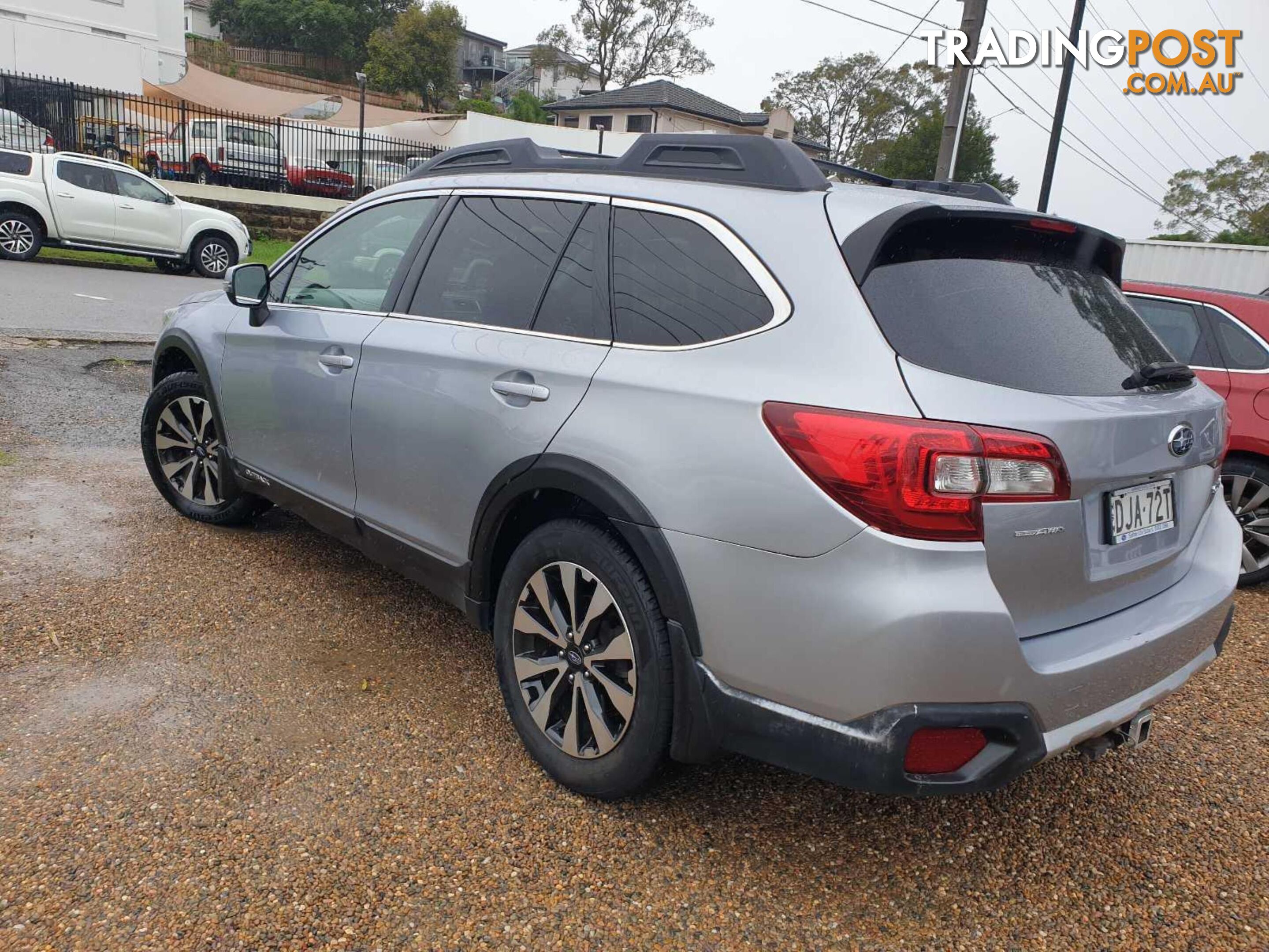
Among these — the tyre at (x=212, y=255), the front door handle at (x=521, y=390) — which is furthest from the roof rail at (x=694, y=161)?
the tyre at (x=212, y=255)

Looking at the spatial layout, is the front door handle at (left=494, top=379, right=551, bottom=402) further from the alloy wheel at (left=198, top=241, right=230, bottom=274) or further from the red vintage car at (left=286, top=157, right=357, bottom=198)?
the red vintage car at (left=286, top=157, right=357, bottom=198)

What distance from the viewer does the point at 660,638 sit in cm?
237

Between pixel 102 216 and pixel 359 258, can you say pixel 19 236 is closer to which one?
pixel 102 216

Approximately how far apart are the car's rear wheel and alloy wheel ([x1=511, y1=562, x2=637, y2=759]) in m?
2.24

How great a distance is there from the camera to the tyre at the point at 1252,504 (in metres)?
4.96

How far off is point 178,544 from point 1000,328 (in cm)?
376

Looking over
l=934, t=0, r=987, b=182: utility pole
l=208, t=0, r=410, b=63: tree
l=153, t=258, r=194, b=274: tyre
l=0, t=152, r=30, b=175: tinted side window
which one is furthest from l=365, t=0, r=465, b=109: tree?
l=934, t=0, r=987, b=182: utility pole

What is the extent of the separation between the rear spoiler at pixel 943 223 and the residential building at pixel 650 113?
51820mm

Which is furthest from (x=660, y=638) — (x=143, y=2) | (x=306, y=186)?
(x=143, y=2)

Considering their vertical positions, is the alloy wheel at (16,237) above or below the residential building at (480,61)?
below

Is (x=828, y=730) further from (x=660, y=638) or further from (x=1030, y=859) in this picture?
(x=1030, y=859)

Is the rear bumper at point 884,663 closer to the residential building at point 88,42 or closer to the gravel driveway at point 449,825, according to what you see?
the gravel driveway at point 449,825

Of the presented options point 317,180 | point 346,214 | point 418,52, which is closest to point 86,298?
point 346,214

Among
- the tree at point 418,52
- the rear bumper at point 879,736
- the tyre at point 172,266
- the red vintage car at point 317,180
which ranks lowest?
the rear bumper at point 879,736
